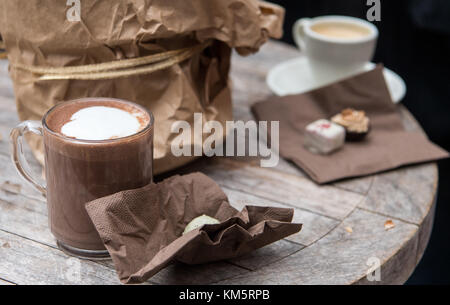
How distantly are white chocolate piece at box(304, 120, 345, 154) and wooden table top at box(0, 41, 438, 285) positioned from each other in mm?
56

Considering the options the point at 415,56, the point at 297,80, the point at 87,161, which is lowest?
the point at 415,56

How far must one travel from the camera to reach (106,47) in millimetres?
769

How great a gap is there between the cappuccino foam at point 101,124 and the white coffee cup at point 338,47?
0.52m

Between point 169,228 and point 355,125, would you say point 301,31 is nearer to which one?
point 355,125

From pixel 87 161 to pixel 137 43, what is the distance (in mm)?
216

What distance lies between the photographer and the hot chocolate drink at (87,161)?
634 millimetres

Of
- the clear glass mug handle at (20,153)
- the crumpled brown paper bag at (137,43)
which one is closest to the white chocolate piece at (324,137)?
the crumpled brown paper bag at (137,43)

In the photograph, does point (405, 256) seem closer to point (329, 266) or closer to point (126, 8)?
point (329, 266)

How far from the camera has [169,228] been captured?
0.70m

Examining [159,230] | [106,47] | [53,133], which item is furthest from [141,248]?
[106,47]

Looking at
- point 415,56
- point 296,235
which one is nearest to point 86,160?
point 296,235
